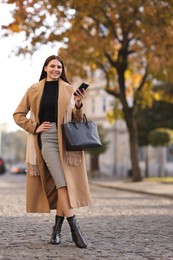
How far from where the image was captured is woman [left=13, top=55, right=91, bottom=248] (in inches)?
229

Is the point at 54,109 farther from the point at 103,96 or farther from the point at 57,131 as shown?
the point at 103,96

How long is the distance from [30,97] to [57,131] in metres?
0.48

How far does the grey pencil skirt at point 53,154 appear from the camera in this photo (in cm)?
579

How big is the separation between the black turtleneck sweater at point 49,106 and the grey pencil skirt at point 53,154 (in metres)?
0.10

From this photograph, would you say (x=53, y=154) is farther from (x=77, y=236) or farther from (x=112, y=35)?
(x=112, y=35)

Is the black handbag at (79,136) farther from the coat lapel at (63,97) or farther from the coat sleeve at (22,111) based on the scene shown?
the coat sleeve at (22,111)

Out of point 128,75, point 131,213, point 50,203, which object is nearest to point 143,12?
point 128,75

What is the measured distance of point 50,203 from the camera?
239 inches

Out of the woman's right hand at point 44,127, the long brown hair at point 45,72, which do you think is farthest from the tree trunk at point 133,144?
the woman's right hand at point 44,127

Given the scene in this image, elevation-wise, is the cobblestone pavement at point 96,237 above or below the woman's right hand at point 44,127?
below

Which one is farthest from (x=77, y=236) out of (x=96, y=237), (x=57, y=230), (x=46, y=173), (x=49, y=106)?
(x=49, y=106)

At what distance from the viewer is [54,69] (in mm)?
6023

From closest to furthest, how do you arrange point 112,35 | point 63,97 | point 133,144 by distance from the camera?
point 63,97 < point 112,35 < point 133,144

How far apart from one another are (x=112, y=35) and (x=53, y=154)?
19361 mm
